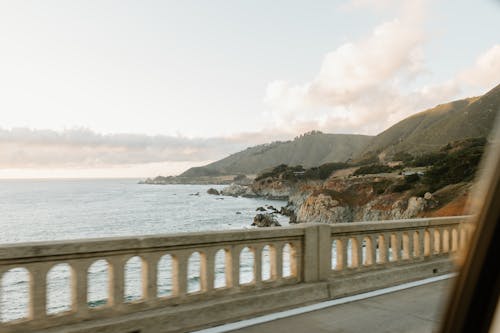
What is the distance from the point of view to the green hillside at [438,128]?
252 feet

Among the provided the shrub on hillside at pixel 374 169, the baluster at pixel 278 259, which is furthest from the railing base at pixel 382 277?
the shrub on hillside at pixel 374 169

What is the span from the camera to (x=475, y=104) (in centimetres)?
8150

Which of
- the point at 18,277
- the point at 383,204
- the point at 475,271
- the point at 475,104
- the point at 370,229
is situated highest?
the point at 475,104

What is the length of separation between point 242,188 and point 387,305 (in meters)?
180

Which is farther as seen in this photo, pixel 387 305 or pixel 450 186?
pixel 450 186

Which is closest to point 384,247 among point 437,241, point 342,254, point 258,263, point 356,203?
point 342,254

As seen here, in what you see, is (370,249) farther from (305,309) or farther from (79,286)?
(79,286)

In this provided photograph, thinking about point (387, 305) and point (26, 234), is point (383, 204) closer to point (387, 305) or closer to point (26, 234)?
point (26, 234)

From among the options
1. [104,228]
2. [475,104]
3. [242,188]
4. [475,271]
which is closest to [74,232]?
[104,228]

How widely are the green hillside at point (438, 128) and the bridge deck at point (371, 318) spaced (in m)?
43.5

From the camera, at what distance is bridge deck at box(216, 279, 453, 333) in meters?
5.00

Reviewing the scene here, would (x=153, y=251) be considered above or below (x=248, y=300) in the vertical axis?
above

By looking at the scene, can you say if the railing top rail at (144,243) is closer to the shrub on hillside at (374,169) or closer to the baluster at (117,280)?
the baluster at (117,280)

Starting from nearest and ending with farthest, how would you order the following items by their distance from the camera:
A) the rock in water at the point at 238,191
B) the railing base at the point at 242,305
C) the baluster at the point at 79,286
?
1. the baluster at the point at 79,286
2. the railing base at the point at 242,305
3. the rock in water at the point at 238,191
